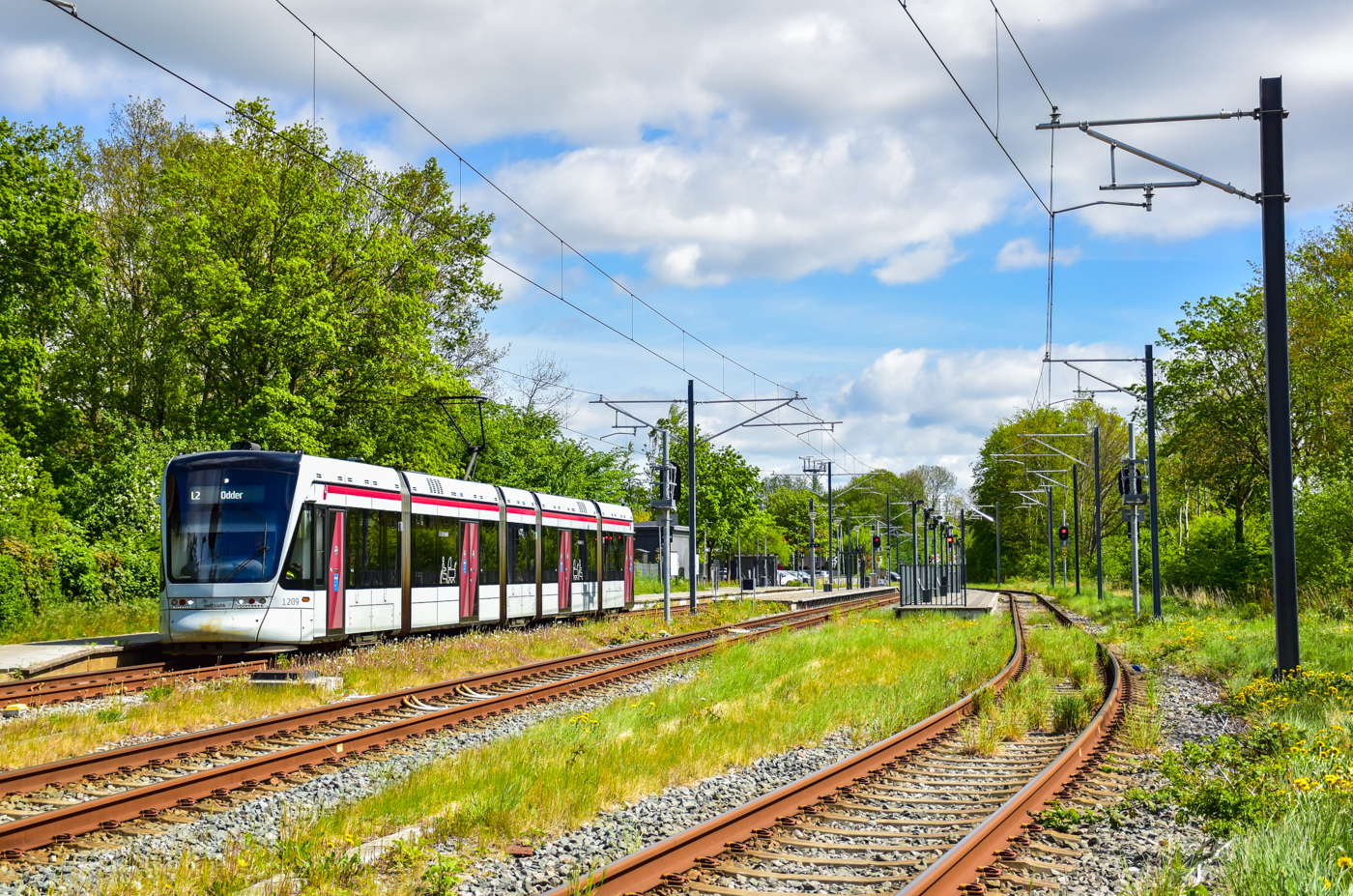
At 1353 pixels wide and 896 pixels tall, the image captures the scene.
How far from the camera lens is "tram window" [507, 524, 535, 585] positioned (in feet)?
82.0

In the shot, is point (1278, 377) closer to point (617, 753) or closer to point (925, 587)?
point (617, 753)

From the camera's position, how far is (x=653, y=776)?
9.10 meters

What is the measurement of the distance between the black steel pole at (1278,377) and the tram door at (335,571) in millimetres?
13013

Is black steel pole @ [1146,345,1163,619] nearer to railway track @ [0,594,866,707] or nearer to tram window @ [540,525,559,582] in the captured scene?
tram window @ [540,525,559,582]

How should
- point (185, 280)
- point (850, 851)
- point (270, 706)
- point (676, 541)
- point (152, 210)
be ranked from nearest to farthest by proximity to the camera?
point (850, 851) < point (270, 706) < point (185, 280) < point (152, 210) < point (676, 541)

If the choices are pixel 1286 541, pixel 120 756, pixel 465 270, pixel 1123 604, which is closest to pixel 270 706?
pixel 120 756

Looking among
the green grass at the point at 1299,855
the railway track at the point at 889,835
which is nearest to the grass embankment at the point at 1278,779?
the green grass at the point at 1299,855

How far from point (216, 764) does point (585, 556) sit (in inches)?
759

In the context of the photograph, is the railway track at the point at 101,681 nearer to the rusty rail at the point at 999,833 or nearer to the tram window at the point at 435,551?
the tram window at the point at 435,551

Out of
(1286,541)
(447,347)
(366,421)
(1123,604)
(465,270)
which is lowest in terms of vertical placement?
(1123,604)

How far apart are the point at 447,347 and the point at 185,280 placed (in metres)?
9.53

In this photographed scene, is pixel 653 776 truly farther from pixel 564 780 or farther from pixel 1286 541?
pixel 1286 541

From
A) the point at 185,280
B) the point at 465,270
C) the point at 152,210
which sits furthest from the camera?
the point at 465,270

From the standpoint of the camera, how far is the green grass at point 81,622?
73.2 ft
